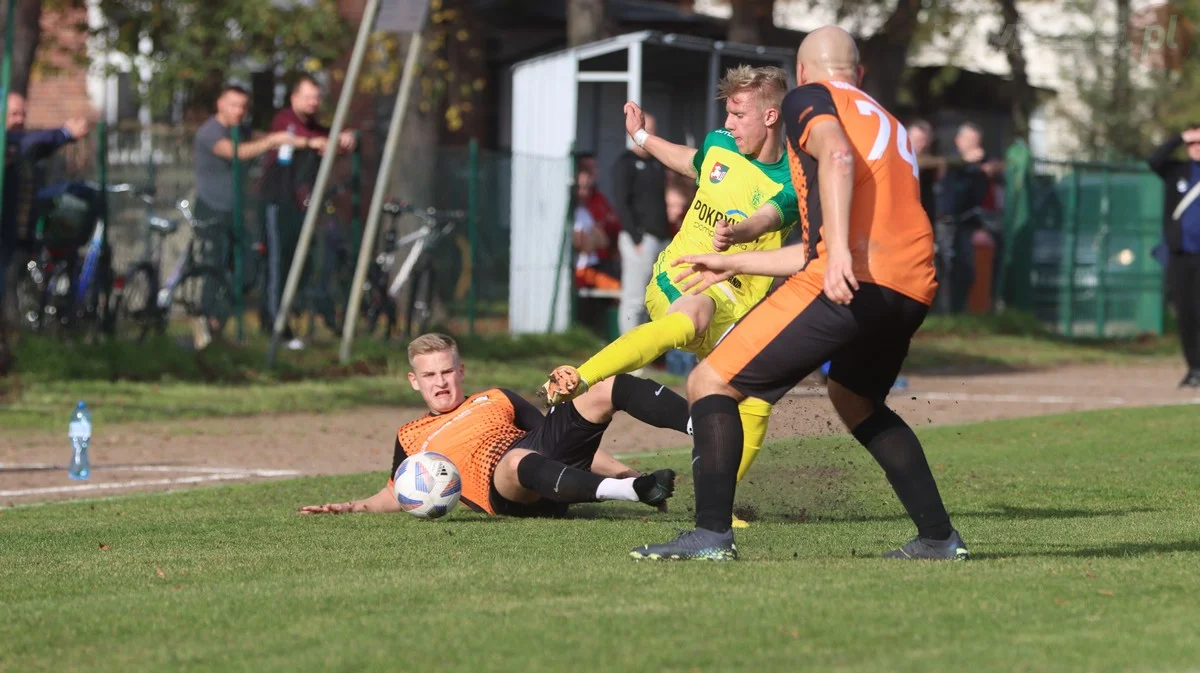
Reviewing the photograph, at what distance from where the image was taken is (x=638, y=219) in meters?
17.7

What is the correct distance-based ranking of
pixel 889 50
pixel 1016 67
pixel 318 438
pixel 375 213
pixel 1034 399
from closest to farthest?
pixel 318 438 < pixel 1034 399 < pixel 375 213 < pixel 889 50 < pixel 1016 67

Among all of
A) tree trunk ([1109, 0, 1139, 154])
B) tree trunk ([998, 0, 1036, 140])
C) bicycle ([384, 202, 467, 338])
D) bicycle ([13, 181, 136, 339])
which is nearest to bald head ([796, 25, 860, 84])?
bicycle ([13, 181, 136, 339])

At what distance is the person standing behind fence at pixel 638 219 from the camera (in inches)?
683

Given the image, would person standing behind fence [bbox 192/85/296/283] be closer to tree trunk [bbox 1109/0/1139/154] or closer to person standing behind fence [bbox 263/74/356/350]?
person standing behind fence [bbox 263/74/356/350]

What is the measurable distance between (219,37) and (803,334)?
67.3ft

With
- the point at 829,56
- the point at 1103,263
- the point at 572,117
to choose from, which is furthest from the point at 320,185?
the point at 1103,263

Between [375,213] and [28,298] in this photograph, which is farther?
[375,213]

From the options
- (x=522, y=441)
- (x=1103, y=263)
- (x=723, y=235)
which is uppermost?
(x=723, y=235)

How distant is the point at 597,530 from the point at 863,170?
2252 millimetres

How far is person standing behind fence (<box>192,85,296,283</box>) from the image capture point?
16.4m

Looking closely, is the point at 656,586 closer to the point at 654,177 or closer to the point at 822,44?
the point at 822,44

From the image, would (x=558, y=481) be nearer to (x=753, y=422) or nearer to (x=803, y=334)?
(x=753, y=422)

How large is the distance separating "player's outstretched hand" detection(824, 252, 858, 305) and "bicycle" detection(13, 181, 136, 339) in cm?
1069

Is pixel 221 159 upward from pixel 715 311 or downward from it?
upward
